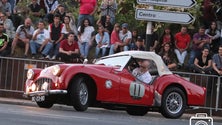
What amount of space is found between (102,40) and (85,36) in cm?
62

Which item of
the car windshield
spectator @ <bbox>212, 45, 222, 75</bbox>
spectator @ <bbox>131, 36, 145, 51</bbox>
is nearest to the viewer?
Result: the car windshield

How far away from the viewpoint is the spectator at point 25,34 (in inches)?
792

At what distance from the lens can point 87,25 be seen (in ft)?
67.7

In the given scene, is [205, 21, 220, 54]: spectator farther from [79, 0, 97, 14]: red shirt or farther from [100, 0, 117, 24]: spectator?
[79, 0, 97, 14]: red shirt

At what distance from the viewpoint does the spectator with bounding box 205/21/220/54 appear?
Result: 2047 centimetres

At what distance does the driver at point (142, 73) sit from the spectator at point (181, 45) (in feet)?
15.5

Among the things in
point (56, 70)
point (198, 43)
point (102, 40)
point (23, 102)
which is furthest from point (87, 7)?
point (56, 70)

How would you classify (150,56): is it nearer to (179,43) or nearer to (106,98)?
(106,98)

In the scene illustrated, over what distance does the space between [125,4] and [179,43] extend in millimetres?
4884

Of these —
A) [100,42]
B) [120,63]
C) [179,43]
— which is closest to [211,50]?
[179,43]

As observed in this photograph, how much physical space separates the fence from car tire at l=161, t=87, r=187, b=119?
3.57m

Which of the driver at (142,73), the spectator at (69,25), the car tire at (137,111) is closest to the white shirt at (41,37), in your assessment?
the spectator at (69,25)

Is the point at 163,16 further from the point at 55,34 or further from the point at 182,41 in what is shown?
the point at 55,34

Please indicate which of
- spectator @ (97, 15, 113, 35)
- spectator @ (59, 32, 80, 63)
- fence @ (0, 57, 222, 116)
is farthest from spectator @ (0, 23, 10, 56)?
spectator @ (97, 15, 113, 35)
